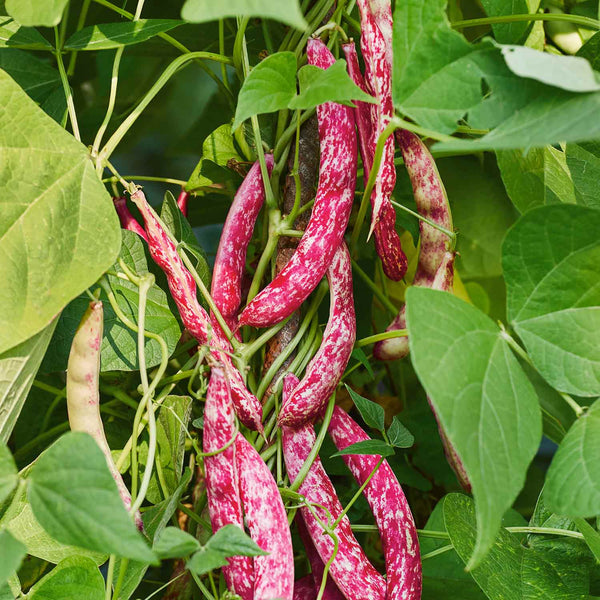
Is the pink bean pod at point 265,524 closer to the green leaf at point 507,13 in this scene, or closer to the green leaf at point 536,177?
the green leaf at point 536,177

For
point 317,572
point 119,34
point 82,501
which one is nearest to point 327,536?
point 317,572

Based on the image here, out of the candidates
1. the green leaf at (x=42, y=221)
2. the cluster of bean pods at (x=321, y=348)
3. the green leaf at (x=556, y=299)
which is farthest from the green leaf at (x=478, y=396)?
the green leaf at (x=42, y=221)

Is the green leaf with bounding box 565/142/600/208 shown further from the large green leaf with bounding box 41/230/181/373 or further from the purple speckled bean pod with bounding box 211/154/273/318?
the large green leaf with bounding box 41/230/181/373

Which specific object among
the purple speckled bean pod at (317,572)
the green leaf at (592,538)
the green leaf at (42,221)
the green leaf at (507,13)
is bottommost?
the purple speckled bean pod at (317,572)

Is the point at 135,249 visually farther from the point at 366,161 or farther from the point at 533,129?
the point at 533,129

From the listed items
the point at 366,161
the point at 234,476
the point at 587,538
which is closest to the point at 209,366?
the point at 234,476

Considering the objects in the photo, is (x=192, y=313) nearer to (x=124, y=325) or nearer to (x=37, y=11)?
(x=124, y=325)
